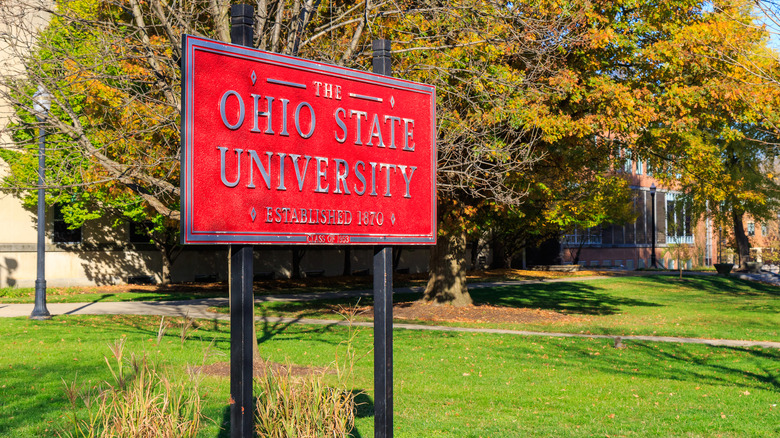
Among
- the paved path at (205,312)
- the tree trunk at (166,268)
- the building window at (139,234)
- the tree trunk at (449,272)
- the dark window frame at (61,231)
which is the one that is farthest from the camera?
the tree trunk at (166,268)

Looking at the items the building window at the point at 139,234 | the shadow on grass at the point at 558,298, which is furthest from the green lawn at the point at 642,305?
the building window at the point at 139,234

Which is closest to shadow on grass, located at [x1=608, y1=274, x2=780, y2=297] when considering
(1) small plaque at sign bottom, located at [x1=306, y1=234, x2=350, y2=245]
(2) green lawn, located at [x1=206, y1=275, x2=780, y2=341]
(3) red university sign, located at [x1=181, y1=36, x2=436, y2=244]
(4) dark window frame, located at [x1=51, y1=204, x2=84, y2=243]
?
(2) green lawn, located at [x1=206, y1=275, x2=780, y2=341]

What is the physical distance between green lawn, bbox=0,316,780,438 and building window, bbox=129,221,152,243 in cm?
1291

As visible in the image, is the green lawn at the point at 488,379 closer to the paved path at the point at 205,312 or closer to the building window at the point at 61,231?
the paved path at the point at 205,312

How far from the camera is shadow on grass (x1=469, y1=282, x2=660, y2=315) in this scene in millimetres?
23578

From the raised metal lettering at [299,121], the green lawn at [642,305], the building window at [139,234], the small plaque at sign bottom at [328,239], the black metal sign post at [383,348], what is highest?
the raised metal lettering at [299,121]

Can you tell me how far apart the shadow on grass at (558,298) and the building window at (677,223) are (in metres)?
12.6

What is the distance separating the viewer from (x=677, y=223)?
53.6 meters

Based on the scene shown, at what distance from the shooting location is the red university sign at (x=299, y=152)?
4.34 meters

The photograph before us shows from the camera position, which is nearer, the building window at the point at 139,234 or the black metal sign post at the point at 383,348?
the black metal sign post at the point at 383,348

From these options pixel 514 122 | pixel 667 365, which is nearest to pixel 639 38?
pixel 514 122

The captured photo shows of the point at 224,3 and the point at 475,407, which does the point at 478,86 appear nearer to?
the point at 224,3

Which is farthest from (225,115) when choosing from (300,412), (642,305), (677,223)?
(677,223)

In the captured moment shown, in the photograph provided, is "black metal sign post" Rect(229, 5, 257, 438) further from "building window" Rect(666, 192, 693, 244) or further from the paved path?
"building window" Rect(666, 192, 693, 244)
